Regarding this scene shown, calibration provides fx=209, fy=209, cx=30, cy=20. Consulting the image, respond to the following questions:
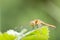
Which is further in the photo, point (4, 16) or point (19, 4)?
point (19, 4)

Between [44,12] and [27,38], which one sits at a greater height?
[44,12]

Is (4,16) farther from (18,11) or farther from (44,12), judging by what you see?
(44,12)

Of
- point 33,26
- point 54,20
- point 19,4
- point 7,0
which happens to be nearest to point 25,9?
point 19,4

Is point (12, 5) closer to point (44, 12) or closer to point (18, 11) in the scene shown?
point (18, 11)

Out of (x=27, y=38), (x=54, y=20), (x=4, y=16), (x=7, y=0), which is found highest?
(x=7, y=0)

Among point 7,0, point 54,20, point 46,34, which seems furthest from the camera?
point 7,0

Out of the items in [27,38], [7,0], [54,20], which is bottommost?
[27,38]

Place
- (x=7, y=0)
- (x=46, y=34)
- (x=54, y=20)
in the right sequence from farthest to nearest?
(x=7, y=0), (x=54, y=20), (x=46, y=34)

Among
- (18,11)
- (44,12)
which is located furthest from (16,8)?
(44,12)

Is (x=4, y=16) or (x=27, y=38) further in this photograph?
(x=4, y=16)
